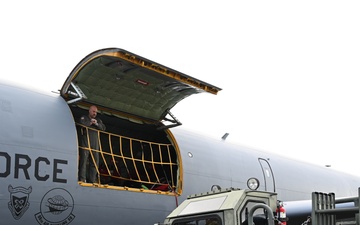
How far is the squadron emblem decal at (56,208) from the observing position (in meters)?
8.95

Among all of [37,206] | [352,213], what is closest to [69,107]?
[37,206]

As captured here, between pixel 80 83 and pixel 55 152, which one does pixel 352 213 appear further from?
pixel 80 83

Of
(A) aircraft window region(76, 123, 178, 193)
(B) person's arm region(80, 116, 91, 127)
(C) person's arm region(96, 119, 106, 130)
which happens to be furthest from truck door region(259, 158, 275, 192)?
(B) person's arm region(80, 116, 91, 127)

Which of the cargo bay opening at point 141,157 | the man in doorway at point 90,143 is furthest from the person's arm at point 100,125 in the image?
the cargo bay opening at point 141,157

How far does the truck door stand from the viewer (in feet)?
47.5

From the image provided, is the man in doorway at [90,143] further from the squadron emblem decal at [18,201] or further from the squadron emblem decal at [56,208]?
the squadron emblem decal at [18,201]

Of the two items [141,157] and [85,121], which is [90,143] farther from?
[141,157]

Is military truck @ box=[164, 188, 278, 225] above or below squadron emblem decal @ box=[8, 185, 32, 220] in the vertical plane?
below

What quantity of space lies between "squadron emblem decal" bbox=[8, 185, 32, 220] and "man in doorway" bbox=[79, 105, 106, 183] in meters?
1.62

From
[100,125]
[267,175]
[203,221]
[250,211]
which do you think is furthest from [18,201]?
[267,175]

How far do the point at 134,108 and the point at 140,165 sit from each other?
1.60 m

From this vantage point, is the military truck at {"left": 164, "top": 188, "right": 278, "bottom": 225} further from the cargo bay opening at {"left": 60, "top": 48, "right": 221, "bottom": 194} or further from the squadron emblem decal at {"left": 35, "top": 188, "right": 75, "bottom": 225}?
the cargo bay opening at {"left": 60, "top": 48, "right": 221, "bottom": 194}

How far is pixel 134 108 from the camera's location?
466 inches

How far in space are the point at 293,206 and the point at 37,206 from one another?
6.00 metres
